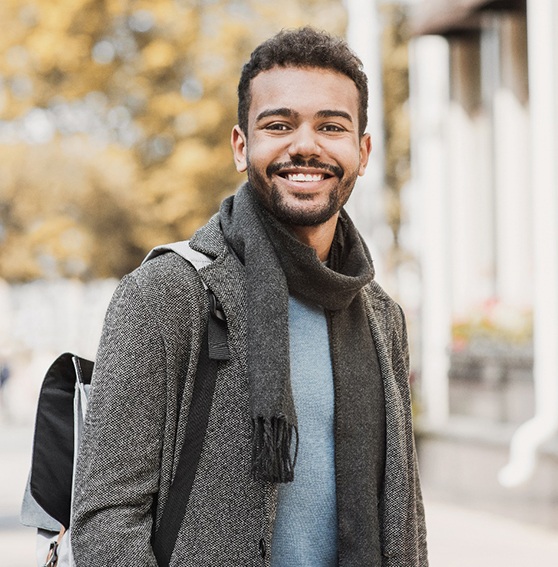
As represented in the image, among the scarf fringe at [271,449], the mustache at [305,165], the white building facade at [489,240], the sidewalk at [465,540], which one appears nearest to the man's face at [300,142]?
the mustache at [305,165]

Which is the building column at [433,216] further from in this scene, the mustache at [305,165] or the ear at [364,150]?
the mustache at [305,165]

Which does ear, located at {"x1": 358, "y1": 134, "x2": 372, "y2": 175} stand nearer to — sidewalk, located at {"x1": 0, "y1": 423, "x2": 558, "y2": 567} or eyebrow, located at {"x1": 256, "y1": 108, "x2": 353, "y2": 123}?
eyebrow, located at {"x1": 256, "y1": 108, "x2": 353, "y2": 123}

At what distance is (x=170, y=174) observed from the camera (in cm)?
2008

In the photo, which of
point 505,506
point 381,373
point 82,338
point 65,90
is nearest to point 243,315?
point 381,373

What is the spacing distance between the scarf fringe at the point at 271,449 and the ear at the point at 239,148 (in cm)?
62

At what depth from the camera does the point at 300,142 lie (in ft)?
8.66

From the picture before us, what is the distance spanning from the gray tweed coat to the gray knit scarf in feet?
0.19

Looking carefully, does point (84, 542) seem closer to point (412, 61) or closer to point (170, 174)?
point (412, 61)

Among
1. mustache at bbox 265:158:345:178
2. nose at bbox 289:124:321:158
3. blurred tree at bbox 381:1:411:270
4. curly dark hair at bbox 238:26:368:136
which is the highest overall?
blurred tree at bbox 381:1:411:270

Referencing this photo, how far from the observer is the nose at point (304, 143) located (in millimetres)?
2637

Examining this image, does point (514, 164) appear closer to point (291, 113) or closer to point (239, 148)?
point (239, 148)

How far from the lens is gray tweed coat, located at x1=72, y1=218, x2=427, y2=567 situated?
2.42 m

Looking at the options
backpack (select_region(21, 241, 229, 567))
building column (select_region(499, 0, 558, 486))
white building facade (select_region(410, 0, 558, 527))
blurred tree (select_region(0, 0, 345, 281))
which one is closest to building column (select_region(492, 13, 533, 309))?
white building facade (select_region(410, 0, 558, 527))

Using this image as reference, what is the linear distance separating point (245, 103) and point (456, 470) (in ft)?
30.0
